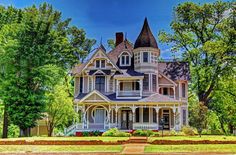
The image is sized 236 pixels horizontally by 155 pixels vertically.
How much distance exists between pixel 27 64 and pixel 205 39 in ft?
72.6

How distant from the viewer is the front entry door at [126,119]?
3953 cm

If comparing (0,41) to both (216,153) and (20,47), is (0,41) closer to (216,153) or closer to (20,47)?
(20,47)

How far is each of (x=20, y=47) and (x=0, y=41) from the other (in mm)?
1923

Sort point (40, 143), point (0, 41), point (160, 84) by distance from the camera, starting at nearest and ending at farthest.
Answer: point (40, 143) < point (0, 41) < point (160, 84)

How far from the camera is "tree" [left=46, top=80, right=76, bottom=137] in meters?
37.2

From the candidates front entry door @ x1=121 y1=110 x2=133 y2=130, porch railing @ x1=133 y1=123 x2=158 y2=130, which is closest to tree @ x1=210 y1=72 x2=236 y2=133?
porch railing @ x1=133 y1=123 x2=158 y2=130

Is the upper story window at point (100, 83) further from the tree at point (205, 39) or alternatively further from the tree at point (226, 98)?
the tree at point (226, 98)

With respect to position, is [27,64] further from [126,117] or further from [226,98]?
[226,98]

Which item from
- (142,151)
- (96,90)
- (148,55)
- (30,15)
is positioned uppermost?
(30,15)

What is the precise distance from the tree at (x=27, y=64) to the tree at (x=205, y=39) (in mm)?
16151

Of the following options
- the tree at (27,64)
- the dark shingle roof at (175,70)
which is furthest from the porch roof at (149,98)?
the tree at (27,64)

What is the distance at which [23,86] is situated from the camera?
1388 inches

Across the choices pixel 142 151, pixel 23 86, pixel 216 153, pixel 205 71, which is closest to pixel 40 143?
pixel 142 151

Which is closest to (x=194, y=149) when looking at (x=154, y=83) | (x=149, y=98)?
(x=149, y=98)
